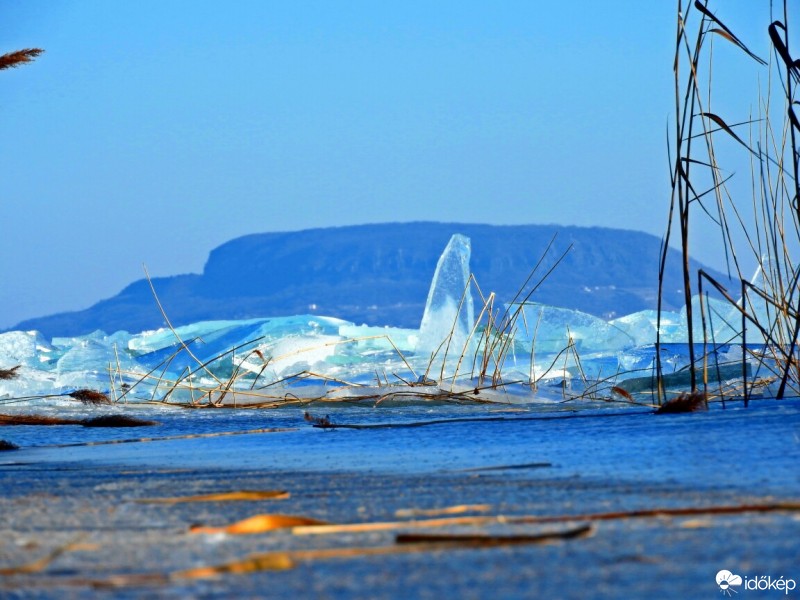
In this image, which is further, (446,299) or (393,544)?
(446,299)

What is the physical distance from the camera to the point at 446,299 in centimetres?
864

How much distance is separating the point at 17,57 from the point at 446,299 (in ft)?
22.4

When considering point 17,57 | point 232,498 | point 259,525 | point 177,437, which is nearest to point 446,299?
point 177,437

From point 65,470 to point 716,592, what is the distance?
1.20 meters

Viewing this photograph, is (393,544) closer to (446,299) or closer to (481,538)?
(481,538)

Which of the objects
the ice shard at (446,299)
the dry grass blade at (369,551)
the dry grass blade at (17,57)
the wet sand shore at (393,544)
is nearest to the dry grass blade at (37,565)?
the wet sand shore at (393,544)

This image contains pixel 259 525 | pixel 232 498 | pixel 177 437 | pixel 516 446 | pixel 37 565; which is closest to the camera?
pixel 37 565

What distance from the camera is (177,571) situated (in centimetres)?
79

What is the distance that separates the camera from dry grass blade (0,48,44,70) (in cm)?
188

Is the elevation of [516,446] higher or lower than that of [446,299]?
lower

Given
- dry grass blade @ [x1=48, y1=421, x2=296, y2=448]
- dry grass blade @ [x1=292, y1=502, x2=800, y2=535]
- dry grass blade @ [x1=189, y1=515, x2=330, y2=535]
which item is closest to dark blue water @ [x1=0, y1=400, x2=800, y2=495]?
dry grass blade @ [x1=48, y1=421, x2=296, y2=448]

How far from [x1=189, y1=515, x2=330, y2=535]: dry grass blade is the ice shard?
7312mm

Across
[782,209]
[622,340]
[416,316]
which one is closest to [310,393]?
[782,209]

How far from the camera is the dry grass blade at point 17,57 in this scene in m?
1.88
